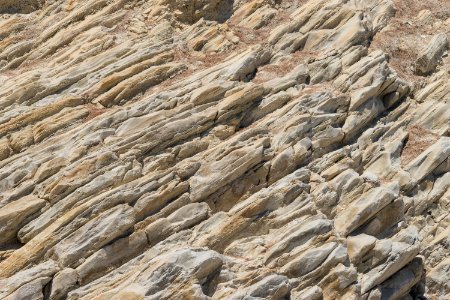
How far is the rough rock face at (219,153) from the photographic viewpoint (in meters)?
21.1

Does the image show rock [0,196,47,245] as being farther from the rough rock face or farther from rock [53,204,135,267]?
rock [53,204,135,267]

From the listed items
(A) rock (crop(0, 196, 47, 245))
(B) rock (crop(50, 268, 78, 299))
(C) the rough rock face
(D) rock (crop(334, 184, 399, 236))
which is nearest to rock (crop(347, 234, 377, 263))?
(C) the rough rock face

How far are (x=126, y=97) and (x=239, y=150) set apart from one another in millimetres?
6368

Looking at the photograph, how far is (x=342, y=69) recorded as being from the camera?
30391mm

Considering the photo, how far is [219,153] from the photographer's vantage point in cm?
2436

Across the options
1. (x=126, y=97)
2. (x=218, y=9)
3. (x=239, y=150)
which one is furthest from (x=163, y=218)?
(x=218, y=9)

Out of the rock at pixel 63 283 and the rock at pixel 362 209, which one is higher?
the rock at pixel 63 283

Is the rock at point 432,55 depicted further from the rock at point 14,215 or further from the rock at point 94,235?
the rock at point 14,215

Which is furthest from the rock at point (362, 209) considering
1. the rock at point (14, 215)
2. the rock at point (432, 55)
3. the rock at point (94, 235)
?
the rock at point (14, 215)

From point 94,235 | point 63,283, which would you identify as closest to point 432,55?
point 94,235

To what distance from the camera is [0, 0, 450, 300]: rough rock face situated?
2112 cm

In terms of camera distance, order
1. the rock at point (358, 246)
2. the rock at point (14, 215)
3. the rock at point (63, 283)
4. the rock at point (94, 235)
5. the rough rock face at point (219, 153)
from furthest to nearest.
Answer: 1. the rock at point (358, 246)
2. the rock at point (14, 215)
3. the rough rock face at point (219, 153)
4. the rock at point (94, 235)
5. the rock at point (63, 283)

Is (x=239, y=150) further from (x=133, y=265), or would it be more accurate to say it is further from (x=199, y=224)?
(x=133, y=265)

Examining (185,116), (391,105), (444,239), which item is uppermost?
(185,116)
